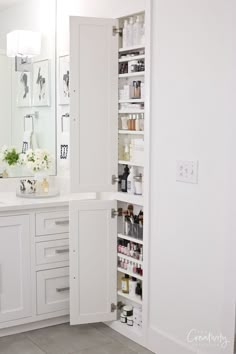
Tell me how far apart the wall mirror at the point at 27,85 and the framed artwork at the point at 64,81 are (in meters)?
0.08

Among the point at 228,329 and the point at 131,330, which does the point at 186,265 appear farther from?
the point at 131,330

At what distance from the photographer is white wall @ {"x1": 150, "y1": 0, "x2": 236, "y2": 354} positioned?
2547 mm

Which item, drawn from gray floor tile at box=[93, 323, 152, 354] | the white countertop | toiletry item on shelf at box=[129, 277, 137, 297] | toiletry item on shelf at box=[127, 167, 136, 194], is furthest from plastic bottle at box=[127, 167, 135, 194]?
gray floor tile at box=[93, 323, 152, 354]

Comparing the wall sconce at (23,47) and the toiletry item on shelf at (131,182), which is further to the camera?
the wall sconce at (23,47)

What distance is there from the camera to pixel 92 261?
11.0 ft

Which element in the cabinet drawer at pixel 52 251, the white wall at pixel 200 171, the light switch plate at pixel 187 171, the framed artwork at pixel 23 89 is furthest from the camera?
the framed artwork at pixel 23 89

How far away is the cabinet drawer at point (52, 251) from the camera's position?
134 inches

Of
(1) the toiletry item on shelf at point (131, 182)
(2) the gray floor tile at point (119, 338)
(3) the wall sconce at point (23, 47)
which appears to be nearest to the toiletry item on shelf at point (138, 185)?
(1) the toiletry item on shelf at point (131, 182)

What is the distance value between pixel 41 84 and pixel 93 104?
34.1 inches

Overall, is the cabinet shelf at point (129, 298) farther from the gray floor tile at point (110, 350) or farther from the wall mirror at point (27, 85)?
the wall mirror at point (27, 85)

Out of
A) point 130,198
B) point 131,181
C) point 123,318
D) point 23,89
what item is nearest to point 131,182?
point 131,181

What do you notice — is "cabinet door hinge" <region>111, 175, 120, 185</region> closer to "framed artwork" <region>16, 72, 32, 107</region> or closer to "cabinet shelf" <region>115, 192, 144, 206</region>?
"cabinet shelf" <region>115, 192, 144, 206</region>

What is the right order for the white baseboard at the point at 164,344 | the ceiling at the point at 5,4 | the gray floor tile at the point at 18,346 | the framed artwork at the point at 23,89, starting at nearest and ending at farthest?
the white baseboard at the point at 164,344 < the gray floor tile at the point at 18,346 < the ceiling at the point at 5,4 < the framed artwork at the point at 23,89

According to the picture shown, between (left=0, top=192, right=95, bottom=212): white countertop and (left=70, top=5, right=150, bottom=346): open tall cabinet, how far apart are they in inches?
8.5
